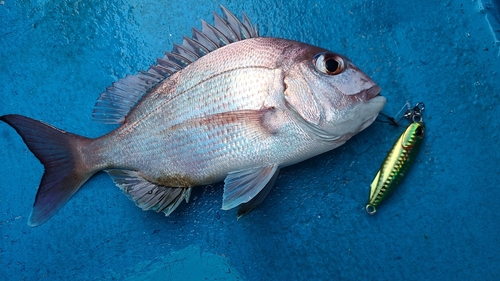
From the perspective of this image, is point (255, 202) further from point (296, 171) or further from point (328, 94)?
point (328, 94)

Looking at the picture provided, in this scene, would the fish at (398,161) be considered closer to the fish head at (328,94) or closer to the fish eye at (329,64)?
the fish head at (328,94)

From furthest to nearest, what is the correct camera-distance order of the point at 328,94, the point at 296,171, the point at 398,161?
the point at 296,171, the point at 398,161, the point at 328,94

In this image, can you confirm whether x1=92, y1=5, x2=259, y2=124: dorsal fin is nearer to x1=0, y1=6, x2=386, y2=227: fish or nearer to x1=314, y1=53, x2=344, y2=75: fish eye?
x1=0, y1=6, x2=386, y2=227: fish

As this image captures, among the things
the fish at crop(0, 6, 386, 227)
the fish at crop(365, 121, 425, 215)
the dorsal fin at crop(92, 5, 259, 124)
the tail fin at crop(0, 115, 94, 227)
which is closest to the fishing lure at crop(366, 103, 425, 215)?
the fish at crop(365, 121, 425, 215)

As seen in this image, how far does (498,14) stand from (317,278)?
1054mm

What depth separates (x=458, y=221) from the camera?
1.29 meters

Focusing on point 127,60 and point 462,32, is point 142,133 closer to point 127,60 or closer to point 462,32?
point 127,60

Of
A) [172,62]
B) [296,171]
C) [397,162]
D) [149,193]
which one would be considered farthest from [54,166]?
[397,162]

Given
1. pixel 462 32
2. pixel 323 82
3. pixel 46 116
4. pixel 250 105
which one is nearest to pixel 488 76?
pixel 462 32

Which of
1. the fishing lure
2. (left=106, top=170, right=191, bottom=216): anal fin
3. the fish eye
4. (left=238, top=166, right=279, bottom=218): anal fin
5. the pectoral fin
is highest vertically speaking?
the fish eye

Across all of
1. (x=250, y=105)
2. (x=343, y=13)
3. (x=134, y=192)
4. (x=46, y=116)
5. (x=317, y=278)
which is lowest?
(x=317, y=278)

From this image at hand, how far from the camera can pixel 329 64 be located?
112 centimetres

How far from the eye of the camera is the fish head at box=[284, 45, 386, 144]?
1101 millimetres

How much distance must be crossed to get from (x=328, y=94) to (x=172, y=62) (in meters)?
0.52
